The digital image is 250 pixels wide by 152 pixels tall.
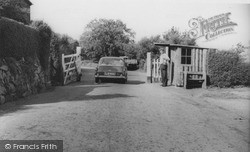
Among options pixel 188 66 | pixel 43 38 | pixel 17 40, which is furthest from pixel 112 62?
pixel 17 40

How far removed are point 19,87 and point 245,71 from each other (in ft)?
34.9

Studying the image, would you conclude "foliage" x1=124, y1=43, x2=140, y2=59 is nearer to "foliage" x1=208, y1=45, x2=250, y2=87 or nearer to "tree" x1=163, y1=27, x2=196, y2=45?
"tree" x1=163, y1=27, x2=196, y2=45

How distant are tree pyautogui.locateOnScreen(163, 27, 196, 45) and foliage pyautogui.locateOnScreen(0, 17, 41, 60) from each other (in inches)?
1139

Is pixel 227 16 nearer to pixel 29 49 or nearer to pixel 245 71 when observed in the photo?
pixel 245 71

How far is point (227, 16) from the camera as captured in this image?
10.2 meters

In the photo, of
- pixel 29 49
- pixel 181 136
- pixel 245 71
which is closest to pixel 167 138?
pixel 181 136

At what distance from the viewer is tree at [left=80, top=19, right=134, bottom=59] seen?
5253 centimetres

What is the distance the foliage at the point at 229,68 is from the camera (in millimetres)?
15461

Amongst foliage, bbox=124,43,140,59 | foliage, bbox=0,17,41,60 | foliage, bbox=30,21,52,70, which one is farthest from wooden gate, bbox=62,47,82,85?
foliage, bbox=124,43,140,59

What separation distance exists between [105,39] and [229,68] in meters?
39.7

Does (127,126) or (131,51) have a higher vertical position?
(131,51)

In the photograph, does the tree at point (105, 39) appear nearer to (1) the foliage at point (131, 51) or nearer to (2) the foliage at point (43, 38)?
(1) the foliage at point (131, 51)

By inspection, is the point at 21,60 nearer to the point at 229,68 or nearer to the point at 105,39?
the point at 229,68

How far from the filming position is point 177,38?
4075 centimetres
